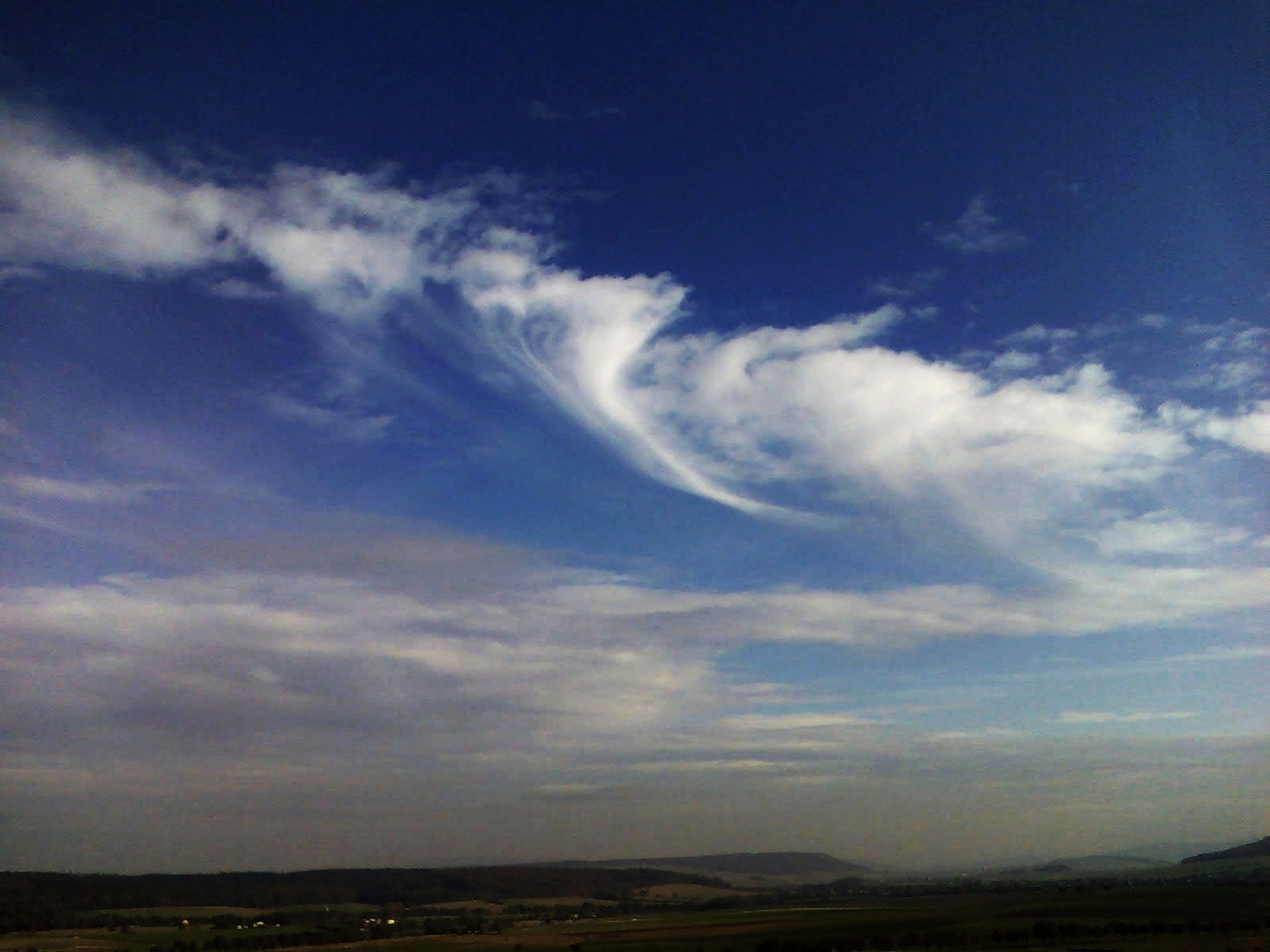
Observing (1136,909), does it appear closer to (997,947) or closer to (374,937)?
(997,947)

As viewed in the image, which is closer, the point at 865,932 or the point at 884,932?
the point at 884,932

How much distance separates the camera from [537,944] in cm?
14850

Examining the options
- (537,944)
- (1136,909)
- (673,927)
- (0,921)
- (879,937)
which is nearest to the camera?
(879,937)

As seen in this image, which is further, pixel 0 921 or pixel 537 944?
pixel 0 921

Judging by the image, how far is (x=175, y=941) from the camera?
563 ft

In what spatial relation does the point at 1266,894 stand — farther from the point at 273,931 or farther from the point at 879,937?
the point at 273,931

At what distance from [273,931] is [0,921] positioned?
59321mm

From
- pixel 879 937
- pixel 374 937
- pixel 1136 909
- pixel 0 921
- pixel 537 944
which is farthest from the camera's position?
pixel 0 921

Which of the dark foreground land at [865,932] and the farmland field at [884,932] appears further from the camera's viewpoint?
the dark foreground land at [865,932]

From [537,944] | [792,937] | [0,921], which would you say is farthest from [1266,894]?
[0,921]

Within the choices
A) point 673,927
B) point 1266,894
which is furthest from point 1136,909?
point 673,927

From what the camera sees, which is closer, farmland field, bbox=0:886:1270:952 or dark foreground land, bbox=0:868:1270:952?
farmland field, bbox=0:886:1270:952

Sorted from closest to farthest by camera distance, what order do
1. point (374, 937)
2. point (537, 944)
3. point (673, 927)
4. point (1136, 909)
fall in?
point (1136, 909) → point (537, 944) → point (673, 927) → point (374, 937)

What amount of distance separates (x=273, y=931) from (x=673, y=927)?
3260 inches
